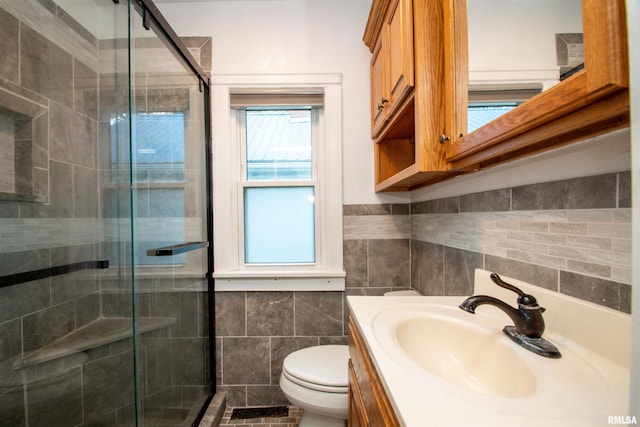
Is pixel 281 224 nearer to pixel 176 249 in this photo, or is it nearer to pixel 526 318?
pixel 176 249

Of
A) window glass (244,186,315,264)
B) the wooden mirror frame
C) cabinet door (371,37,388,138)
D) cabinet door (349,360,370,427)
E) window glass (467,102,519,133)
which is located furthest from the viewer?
window glass (244,186,315,264)

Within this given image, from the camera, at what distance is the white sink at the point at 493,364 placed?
381mm

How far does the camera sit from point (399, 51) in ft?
3.17

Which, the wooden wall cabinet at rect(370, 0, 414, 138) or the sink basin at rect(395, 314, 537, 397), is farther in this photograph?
the wooden wall cabinet at rect(370, 0, 414, 138)

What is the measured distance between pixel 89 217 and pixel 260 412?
4.45 feet

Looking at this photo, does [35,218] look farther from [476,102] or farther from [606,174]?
[606,174]

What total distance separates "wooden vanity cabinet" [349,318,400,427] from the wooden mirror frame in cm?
62

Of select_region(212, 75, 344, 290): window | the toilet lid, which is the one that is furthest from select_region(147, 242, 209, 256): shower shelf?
the toilet lid

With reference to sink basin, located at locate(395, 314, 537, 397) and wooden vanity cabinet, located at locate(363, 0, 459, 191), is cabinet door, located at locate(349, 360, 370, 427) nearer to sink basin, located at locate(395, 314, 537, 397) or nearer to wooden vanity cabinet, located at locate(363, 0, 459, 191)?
sink basin, located at locate(395, 314, 537, 397)

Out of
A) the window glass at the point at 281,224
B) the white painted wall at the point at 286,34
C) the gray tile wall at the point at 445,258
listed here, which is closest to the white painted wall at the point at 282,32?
the white painted wall at the point at 286,34

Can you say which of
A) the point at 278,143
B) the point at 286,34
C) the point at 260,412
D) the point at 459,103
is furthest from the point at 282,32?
the point at 260,412

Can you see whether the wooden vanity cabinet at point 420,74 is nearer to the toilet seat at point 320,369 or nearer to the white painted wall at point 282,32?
the white painted wall at point 282,32

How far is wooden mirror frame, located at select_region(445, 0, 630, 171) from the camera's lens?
364mm

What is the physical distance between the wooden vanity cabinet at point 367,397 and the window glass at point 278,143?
1.08 metres
